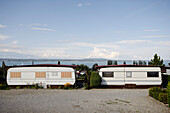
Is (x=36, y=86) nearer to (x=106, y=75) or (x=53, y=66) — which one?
(x=53, y=66)

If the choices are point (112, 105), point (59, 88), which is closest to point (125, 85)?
point (59, 88)

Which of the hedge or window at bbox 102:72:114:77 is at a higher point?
window at bbox 102:72:114:77

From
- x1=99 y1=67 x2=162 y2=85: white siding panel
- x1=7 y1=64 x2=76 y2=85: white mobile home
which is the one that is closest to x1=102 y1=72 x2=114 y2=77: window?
x1=99 y1=67 x2=162 y2=85: white siding panel

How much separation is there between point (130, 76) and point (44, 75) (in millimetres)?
9906

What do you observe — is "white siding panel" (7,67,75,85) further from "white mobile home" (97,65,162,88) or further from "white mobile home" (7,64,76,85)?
"white mobile home" (97,65,162,88)

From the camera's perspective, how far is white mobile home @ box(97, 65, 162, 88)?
2138 cm

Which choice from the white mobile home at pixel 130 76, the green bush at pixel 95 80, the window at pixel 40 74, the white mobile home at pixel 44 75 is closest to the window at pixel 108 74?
the white mobile home at pixel 130 76

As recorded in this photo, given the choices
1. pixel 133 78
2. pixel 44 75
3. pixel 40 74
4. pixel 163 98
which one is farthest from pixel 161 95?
pixel 40 74

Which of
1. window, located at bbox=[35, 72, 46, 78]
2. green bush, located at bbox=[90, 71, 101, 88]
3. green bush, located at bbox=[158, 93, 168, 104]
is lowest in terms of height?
green bush, located at bbox=[158, 93, 168, 104]

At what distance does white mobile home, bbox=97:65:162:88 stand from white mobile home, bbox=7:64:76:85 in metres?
4.01

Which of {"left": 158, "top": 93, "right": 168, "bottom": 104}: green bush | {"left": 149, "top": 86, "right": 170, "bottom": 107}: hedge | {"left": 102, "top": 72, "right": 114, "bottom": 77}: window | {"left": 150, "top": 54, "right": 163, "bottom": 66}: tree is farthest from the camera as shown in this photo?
{"left": 150, "top": 54, "right": 163, "bottom": 66}: tree

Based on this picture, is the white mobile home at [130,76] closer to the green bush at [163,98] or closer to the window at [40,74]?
the window at [40,74]

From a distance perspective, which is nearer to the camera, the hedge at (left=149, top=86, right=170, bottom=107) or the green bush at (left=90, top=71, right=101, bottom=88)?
the hedge at (left=149, top=86, right=170, bottom=107)

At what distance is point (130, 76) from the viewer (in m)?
21.4
